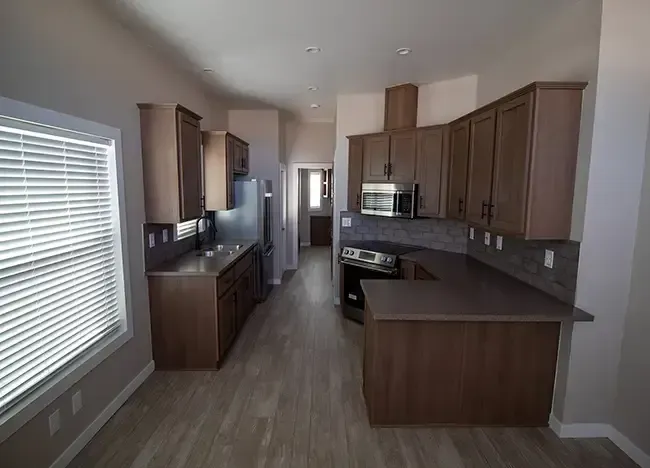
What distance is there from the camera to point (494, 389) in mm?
2400

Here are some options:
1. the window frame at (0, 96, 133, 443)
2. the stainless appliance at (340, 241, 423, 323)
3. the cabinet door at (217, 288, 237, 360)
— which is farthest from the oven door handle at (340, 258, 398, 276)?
the window frame at (0, 96, 133, 443)

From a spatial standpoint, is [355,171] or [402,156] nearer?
[402,156]

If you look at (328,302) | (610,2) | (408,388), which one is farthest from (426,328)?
(328,302)

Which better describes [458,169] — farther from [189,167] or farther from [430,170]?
[189,167]

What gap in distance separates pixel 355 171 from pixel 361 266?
1.18 m

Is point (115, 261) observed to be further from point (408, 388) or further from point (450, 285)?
point (450, 285)

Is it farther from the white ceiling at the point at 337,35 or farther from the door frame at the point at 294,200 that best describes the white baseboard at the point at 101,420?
the door frame at the point at 294,200

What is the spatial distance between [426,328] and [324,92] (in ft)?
10.8

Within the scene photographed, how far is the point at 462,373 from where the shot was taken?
239 centimetres

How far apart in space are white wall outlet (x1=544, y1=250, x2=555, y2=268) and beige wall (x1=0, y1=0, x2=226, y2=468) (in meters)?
3.09

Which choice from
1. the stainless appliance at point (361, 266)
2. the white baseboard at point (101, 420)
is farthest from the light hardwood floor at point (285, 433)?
the stainless appliance at point (361, 266)

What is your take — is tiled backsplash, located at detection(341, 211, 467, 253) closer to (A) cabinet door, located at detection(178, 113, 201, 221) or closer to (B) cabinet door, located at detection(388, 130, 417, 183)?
(B) cabinet door, located at detection(388, 130, 417, 183)

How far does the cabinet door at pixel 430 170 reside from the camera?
3797mm

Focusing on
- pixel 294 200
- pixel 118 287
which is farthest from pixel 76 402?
pixel 294 200
